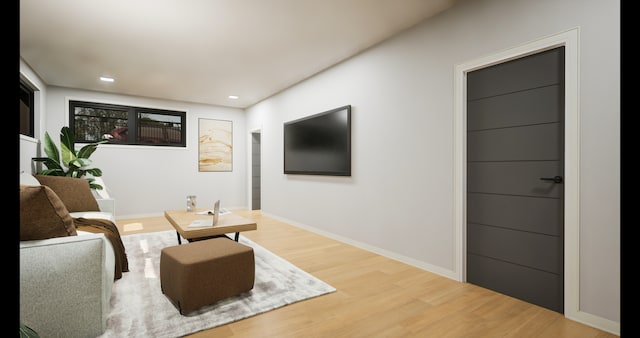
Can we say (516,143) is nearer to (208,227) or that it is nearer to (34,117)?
(208,227)

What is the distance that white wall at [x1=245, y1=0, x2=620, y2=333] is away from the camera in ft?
6.72

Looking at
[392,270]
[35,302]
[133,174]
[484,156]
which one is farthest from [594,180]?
[133,174]

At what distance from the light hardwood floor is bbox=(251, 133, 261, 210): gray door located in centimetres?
439

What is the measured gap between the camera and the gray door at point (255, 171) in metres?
7.40

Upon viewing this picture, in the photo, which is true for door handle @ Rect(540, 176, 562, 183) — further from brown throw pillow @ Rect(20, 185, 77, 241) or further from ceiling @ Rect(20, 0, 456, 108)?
brown throw pillow @ Rect(20, 185, 77, 241)

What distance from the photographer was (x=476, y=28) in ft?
9.12

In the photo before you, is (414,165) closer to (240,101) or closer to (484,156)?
(484,156)

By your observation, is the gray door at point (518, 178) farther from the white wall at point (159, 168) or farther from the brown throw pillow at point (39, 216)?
the white wall at point (159, 168)

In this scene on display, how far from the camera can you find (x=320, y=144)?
4.74 m

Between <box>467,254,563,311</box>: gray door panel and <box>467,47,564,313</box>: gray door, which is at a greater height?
<box>467,47,564,313</box>: gray door

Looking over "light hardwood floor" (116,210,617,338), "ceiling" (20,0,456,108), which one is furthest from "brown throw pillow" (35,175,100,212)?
"light hardwood floor" (116,210,617,338)

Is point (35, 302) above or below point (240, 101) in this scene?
below

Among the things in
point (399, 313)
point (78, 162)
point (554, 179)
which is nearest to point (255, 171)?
point (78, 162)
